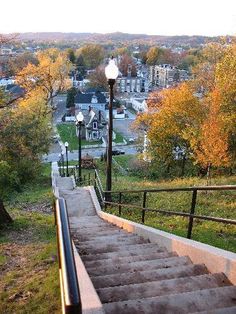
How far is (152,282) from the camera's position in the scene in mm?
4523

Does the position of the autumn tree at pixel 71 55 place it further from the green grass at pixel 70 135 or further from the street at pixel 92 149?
the green grass at pixel 70 135

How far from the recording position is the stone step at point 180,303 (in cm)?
370

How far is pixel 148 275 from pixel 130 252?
146 centimetres

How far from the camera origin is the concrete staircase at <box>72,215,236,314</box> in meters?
3.78

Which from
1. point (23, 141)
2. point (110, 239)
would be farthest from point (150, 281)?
point (23, 141)

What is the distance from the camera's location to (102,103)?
76.5 meters

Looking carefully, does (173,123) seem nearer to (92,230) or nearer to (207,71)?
(207,71)

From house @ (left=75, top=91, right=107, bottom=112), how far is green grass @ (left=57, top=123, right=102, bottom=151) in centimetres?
1008

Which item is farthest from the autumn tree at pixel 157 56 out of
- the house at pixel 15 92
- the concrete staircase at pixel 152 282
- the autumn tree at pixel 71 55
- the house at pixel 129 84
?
the concrete staircase at pixel 152 282

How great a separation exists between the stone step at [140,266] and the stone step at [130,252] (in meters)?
0.54

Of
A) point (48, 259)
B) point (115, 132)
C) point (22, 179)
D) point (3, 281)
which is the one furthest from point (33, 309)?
point (115, 132)

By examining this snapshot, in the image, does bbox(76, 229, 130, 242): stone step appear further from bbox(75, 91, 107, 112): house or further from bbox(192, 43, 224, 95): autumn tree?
bbox(75, 91, 107, 112): house

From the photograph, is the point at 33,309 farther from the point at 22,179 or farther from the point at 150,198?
the point at 22,179

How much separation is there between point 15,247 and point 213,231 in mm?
4529
